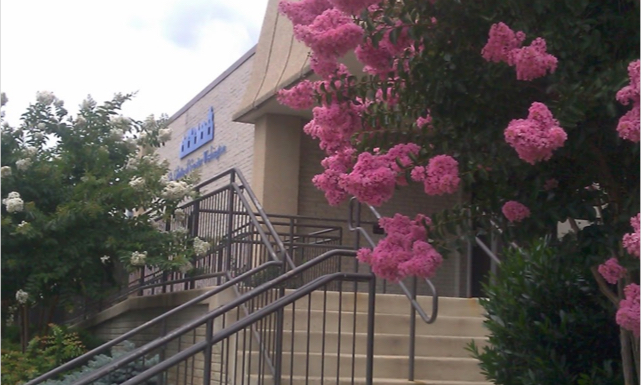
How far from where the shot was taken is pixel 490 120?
157 inches

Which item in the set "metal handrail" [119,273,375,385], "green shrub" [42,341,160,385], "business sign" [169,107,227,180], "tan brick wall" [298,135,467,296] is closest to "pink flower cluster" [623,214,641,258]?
"metal handrail" [119,273,375,385]

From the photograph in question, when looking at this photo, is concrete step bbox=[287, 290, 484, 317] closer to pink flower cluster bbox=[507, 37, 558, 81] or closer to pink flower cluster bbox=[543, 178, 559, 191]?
pink flower cluster bbox=[543, 178, 559, 191]

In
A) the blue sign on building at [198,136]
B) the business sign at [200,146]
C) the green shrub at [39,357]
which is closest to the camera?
the green shrub at [39,357]

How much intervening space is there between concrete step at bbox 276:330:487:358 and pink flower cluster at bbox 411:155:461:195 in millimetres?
3653

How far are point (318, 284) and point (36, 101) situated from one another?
6371mm

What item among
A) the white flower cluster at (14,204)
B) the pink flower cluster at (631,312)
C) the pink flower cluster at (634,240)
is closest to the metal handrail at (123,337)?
the white flower cluster at (14,204)

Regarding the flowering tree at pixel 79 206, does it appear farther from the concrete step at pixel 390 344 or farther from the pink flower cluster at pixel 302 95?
the pink flower cluster at pixel 302 95

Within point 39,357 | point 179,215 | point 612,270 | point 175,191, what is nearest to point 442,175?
point 612,270

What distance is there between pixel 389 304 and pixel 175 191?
3180 millimetres

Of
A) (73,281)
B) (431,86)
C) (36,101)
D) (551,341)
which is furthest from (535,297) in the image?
(36,101)

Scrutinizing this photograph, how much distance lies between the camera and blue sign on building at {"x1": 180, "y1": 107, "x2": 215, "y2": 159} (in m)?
16.4

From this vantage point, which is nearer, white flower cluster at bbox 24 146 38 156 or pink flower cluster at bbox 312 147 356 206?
pink flower cluster at bbox 312 147 356 206

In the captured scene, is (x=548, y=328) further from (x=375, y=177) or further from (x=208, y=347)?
(x=208, y=347)

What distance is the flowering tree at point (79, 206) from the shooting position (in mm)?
9633
